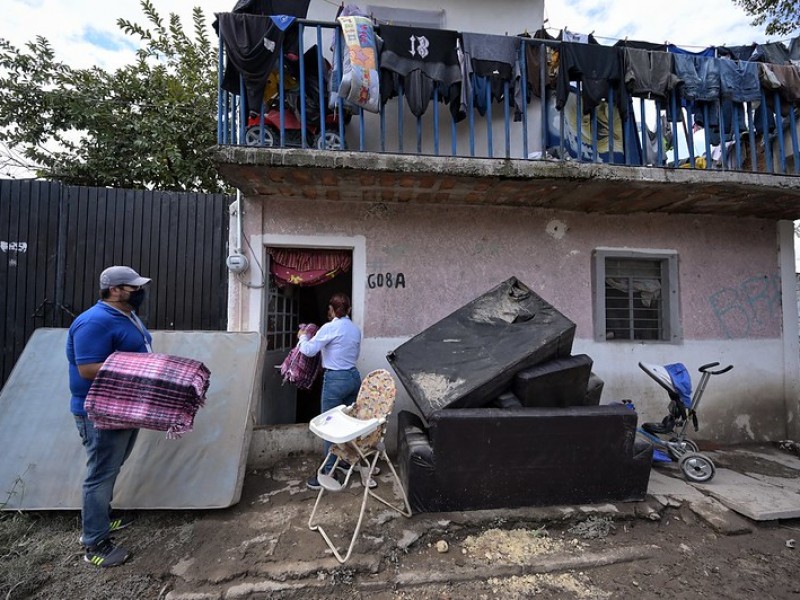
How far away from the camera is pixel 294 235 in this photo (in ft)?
15.6

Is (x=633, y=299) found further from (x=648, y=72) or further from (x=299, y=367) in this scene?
(x=299, y=367)

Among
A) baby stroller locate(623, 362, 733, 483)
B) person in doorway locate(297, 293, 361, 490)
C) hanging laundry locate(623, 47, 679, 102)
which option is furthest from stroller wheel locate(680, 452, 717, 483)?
hanging laundry locate(623, 47, 679, 102)

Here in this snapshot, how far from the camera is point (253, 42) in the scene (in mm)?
4090

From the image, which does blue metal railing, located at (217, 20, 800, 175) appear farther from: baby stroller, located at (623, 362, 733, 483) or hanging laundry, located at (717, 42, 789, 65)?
baby stroller, located at (623, 362, 733, 483)

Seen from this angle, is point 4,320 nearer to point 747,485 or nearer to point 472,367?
point 472,367

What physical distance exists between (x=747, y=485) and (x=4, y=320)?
8352 mm

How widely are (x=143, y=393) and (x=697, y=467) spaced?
204 inches

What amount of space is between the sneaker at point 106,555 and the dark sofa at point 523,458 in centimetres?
213

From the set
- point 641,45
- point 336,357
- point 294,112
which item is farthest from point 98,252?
point 641,45

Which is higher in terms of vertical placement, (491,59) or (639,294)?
(491,59)

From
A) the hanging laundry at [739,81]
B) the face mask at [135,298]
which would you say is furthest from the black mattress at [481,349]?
the hanging laundry at [739,81]

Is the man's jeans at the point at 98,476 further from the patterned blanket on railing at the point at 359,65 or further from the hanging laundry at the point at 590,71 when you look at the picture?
the hanging laundry at the point at 590,71

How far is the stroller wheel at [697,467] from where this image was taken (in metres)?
3.90

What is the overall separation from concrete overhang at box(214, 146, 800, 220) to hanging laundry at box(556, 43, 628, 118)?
3.51 feet
